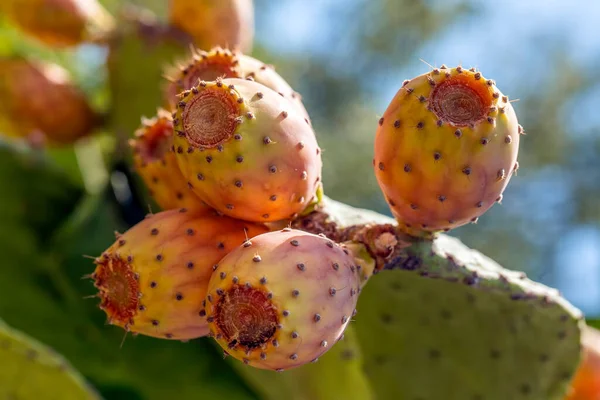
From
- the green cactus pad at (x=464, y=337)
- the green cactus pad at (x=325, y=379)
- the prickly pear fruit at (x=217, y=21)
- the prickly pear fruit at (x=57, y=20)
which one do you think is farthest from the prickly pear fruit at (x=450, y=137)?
the prickly pear fruit at (x=57, y=20)

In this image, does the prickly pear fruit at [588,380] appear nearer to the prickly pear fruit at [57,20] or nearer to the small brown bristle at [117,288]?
the small brown bristle at [117,288]

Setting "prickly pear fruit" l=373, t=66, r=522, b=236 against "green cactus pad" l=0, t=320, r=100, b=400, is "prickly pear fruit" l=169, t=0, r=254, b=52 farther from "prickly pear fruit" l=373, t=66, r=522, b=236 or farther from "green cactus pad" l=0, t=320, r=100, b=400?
"prickly pear fruit" l=373, t=66, r=522, b=236

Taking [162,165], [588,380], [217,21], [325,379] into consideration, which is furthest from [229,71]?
[588,380]

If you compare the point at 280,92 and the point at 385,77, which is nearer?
the point at 280,92

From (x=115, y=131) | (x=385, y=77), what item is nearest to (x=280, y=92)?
(x=115, y=131)

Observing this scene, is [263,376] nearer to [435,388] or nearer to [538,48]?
[435,388]

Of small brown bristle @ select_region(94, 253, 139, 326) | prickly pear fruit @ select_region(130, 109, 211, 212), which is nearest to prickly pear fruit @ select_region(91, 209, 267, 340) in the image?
small brown bristle @ select_region(94, 253, 139, 326)

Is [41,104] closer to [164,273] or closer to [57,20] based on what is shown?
[57,20]
